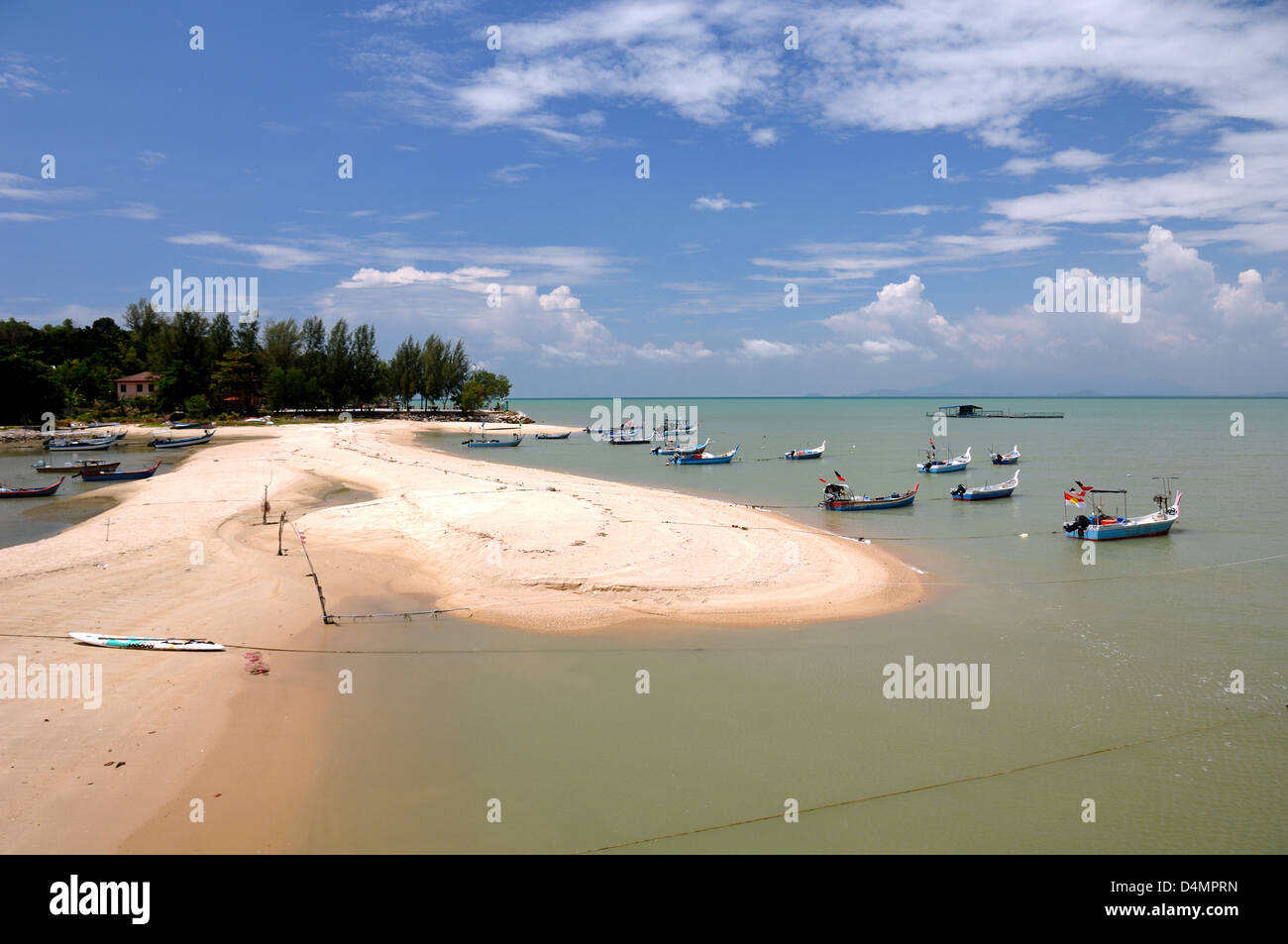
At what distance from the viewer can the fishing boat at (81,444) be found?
6144 cm

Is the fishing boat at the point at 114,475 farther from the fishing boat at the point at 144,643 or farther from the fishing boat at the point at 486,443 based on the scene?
the fishing boat at the point at 486,443

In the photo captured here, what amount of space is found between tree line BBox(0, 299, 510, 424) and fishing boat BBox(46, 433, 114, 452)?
1967 centimetres

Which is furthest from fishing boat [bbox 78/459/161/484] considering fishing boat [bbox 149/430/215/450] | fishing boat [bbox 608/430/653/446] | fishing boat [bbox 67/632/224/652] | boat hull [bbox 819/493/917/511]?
fishing boat [bbox 608/430/653/446]

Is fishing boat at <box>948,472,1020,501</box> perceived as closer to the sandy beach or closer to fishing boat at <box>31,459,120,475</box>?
the sandy beach

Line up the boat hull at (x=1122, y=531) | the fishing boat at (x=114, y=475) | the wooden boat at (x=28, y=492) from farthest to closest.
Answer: the fishing boat at (x=114, y=475)
the wooden boat at (x=28, y=492)
the boat hull at (x=1122, y=531)

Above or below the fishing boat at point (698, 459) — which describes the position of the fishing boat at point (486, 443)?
above

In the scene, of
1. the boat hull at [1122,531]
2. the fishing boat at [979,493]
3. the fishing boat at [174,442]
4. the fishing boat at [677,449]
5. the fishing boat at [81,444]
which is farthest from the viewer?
the fishing boat at [174,442]

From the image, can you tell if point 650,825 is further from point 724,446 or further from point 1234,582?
point 724,446

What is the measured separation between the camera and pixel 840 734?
12.4m

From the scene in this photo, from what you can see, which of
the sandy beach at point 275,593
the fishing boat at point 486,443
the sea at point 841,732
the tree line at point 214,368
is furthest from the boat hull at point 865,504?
the tree line at point 214,368

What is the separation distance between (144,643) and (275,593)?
445cm

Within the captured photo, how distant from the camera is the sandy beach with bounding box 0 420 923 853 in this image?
9766 mm

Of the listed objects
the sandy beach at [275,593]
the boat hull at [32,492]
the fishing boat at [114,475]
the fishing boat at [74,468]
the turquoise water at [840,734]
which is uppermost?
the fishing boat at [74,468]

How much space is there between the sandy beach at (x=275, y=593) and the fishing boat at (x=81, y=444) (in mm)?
32098
